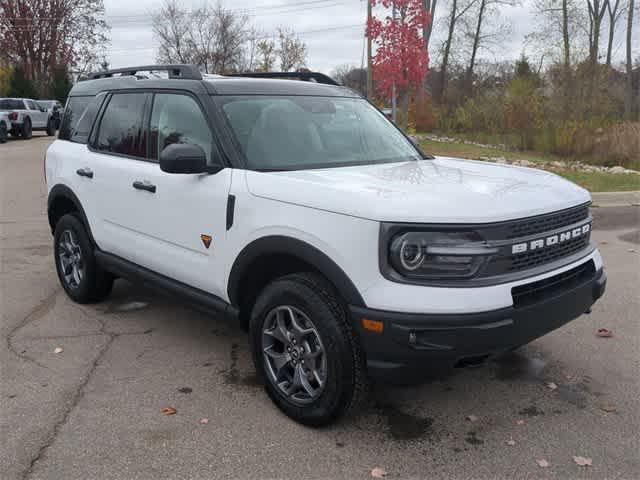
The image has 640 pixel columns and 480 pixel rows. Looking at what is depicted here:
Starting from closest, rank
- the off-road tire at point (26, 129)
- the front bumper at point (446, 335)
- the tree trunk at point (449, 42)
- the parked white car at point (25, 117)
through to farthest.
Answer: the front bumper at point (446, 335)
the parked white car at point (25, 117)
the off-road tire at point (26, 129)
the tree trunk at point (449, 42)

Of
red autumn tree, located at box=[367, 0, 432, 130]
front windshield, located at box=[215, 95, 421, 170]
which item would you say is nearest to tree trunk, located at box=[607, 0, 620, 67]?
red autumn tree, located at box=[367, 0, 432, 130]

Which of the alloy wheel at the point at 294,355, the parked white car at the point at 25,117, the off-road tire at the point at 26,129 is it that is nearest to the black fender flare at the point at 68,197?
the alloy wheel at the point at 294,355

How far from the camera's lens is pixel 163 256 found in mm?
4223

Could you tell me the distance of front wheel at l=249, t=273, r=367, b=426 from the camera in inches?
122

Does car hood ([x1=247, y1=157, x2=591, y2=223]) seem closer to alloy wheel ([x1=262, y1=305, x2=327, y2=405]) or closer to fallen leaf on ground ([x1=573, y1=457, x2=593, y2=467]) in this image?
alloy wheel ([x1=262, y1=305, x2=327, y2=405])

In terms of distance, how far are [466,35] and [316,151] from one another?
39747 mm

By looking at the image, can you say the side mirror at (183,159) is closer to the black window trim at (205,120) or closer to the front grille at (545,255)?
the black window trim at (205,120)

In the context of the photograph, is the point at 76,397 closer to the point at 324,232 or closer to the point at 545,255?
A: the point at 324,232

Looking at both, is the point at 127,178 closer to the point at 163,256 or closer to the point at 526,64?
the point at 163,256

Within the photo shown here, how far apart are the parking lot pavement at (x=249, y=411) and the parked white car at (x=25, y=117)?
2404 centimetres

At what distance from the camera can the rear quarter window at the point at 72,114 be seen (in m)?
5.41

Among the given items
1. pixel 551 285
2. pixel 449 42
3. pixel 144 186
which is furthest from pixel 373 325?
pixel 449 42

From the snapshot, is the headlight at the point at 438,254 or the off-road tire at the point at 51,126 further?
the off-road tire at the point at 51,126

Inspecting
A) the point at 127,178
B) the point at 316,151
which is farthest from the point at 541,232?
the point at 127,178
